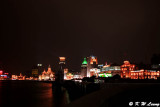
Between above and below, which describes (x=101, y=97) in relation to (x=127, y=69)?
below

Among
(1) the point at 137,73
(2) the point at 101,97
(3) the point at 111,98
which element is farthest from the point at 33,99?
(1) the point at 137,73

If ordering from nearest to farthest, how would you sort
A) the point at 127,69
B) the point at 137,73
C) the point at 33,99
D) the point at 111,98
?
the point at 111,98, the point at 33,99, the point at 137,73, the point at 127,69

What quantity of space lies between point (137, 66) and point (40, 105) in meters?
139

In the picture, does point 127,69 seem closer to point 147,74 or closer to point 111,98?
point 147,74

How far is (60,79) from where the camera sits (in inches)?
5039

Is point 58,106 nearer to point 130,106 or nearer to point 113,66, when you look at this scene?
point 130,106

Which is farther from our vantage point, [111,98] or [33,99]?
[33,99]

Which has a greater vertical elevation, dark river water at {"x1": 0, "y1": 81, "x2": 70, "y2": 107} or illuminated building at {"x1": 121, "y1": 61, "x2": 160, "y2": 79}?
illuminated building at {"x1": 121, "y1": 61, "x2": 160, "y2": 79}

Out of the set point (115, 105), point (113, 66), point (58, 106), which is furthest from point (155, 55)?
point (115, 105)

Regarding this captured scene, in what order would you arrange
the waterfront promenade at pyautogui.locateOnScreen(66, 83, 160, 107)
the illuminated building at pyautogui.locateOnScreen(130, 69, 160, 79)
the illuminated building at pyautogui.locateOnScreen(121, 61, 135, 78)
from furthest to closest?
the illuminated building at pyautogui.locateOnScreen(121, 61, 135, 78) < the illuminated building at pyautogui.locateOnScreen(130, 69, 160, 79) < the waterfront promenade at pyautogui.locateOnScreen(66, 83, 160, 107)

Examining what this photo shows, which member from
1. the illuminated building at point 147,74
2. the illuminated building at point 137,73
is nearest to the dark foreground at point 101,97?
the illuminated building at point 147,74

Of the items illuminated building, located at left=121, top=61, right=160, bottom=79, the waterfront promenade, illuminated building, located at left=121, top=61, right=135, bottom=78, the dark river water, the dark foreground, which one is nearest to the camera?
the waterfront promenade

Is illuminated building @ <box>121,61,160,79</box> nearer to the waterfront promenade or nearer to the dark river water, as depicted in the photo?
the dark river water

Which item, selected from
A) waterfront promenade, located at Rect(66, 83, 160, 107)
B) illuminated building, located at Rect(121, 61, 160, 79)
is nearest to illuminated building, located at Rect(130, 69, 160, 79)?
illuminated building, located at Rect(121, 61, 160, 79)
